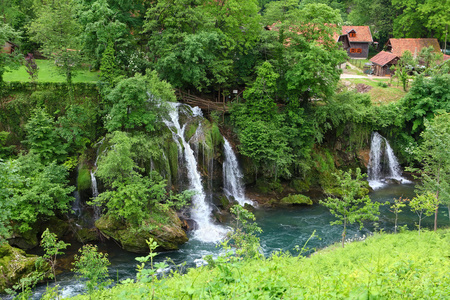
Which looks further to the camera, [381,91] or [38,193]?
[381,91]

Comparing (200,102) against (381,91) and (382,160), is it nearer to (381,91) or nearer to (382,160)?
(382,160)

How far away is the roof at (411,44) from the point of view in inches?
1720

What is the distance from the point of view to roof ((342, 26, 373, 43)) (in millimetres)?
50062

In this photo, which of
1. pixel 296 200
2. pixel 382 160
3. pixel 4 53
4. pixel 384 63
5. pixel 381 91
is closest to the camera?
pixel 4 53

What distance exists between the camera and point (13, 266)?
53.9 ft

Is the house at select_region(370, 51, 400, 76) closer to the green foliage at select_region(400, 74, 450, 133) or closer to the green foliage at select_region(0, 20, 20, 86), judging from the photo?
the green foliage at select_region(400, 74, 450, 133)

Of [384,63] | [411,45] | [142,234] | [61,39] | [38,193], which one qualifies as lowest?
[142,234]

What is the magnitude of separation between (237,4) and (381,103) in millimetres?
17073

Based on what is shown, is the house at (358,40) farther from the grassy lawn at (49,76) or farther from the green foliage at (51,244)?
the green foliage at (51,244)

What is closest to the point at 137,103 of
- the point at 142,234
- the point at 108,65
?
the point at 108,65

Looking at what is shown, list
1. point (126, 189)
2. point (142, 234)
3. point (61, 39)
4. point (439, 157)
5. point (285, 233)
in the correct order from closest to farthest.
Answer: point (126, 189), point (439, 157), point (142, 234), point (285, 233), point (61, 39)

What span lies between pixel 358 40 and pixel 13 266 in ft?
164

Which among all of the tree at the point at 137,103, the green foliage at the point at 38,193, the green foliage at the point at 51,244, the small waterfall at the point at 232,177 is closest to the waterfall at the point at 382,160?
the small waterfall at the point at 232,177

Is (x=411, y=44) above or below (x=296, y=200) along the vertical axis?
above
